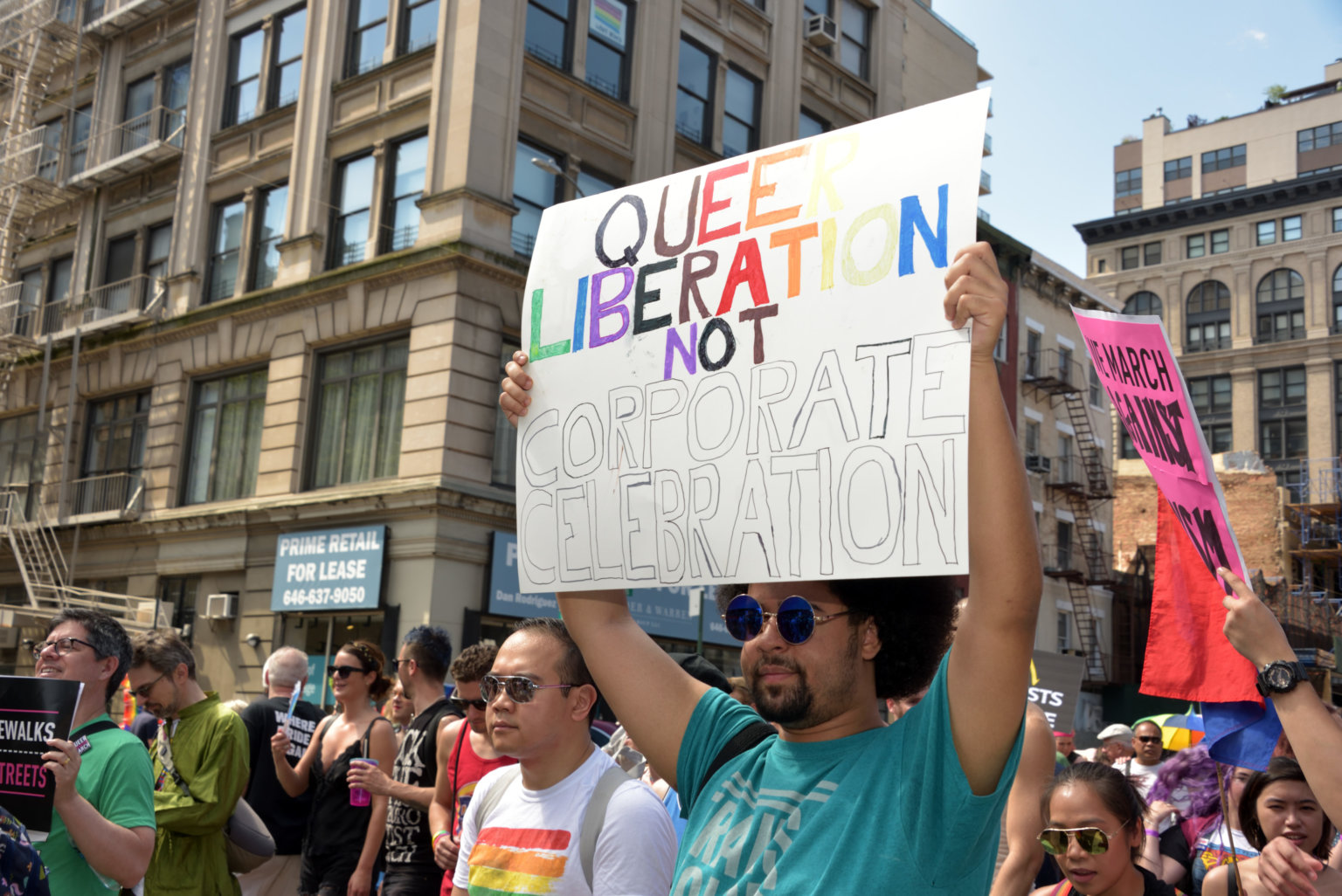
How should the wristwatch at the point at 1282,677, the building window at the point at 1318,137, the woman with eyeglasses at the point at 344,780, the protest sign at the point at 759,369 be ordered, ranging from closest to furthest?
the protest sign at the point at 759,369 < the wristwatch at the point at 1282,677 < the woman with eyeglasses at the point at 344,780 < the building window at the point at 1318,137

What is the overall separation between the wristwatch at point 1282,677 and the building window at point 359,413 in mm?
17215

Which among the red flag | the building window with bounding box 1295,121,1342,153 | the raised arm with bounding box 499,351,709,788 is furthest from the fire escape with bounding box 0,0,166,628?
the building window with bounding box 1295,121,1342,153

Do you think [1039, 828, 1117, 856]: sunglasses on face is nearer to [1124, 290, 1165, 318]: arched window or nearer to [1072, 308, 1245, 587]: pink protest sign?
[1072, 308, 1245, 587]: pink protest sign

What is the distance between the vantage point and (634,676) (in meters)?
2.96

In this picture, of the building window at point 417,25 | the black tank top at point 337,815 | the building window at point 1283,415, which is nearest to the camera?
the black tank top at point 337,815

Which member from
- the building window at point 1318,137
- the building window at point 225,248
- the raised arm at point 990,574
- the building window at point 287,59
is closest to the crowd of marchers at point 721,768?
the raised arm at point 990,574

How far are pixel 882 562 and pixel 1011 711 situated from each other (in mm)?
405

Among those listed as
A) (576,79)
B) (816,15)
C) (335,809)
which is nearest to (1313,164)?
(816,15)

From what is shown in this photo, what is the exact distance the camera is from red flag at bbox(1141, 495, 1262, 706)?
374 centimetres

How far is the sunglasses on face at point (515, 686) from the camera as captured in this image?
405cm

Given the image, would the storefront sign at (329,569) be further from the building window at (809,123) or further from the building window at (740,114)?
the building window at (809,123)

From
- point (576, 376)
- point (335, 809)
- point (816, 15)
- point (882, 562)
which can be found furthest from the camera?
point (816, 15)

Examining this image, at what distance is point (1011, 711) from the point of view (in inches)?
86.9

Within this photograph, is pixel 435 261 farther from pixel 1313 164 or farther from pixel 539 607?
pixel 1313 164
